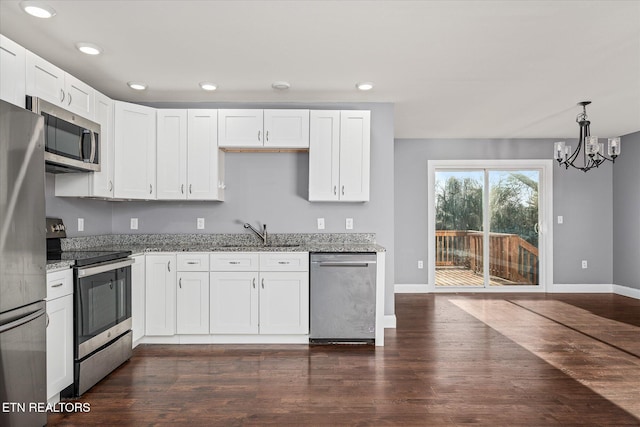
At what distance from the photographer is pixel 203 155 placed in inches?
155

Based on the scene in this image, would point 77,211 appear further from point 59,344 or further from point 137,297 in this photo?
point 59,344

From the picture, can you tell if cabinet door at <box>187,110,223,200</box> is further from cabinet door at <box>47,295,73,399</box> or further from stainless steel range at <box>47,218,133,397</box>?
cabinet door at <box>47,295,73,399</box>

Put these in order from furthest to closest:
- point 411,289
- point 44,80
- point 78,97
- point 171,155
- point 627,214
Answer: point 411,289
point 627,214
point 171,155
point 78,97
point 44,80

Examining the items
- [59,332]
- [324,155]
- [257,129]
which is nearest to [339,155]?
[324,155]

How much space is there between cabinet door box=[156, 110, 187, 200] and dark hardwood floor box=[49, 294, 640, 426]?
1.53m

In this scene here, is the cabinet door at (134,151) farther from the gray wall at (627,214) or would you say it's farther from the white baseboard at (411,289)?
the gray wall at (627,214)

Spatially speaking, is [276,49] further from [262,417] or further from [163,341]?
[163,341]

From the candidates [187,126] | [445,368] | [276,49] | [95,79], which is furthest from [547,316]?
[95,79]

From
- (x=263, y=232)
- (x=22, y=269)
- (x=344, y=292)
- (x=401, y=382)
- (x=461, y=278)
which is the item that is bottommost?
(x=401, y=382)

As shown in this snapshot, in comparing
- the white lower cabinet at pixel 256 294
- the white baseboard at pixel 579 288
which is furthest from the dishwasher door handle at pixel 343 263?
the white baseboard at pixel 579 288

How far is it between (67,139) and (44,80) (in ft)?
1.42

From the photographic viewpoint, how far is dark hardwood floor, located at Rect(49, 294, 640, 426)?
2.34 m

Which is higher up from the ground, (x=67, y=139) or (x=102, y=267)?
(x=67, y=139)

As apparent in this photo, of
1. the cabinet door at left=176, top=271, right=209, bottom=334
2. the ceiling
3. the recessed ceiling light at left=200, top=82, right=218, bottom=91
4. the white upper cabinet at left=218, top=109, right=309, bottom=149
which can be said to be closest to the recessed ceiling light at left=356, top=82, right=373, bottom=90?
the ceiling
